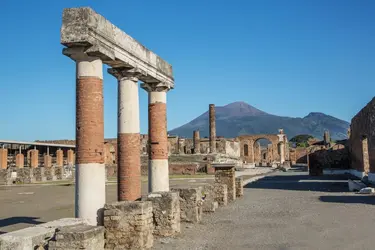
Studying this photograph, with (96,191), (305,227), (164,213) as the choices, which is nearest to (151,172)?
(164,213)

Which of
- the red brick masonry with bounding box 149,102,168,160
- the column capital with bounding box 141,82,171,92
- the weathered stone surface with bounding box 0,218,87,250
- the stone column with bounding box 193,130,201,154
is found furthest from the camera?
the stone column with bounding box 193,130,201,154

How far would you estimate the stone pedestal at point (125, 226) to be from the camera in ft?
22.1

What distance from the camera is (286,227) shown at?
29.3 ft

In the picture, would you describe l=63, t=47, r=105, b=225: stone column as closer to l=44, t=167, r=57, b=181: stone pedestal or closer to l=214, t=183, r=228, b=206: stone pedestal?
l=214, t=183, r=228, b=206: stone pedestal

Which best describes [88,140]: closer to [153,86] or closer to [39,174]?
[153,86]

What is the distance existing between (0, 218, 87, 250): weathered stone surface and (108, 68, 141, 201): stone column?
2648 mm

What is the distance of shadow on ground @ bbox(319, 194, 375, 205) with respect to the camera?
12.8m

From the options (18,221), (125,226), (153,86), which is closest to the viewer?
(125,226)

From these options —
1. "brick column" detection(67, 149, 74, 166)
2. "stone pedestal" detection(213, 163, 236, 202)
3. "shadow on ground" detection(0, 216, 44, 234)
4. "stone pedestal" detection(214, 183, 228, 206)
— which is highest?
"brick column" detection(67, 149, 74, 166)

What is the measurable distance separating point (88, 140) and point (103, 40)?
198 cm

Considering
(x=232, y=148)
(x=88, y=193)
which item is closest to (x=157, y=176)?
(x=88, y=193)

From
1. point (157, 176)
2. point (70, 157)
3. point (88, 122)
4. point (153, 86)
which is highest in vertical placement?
point (153, 86)

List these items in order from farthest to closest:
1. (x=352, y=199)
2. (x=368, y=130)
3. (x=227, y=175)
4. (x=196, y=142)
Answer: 1. (x=196, y=142)
2. (x=368, y=130)
3. (x=227, y=175)
4. (x=352, y=199)

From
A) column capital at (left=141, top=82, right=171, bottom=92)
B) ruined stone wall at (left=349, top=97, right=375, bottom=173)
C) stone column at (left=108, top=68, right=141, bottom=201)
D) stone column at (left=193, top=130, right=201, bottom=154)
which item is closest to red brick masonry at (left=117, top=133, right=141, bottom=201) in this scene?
stone column at (left=108, top=68, right=141, bottom=201)
